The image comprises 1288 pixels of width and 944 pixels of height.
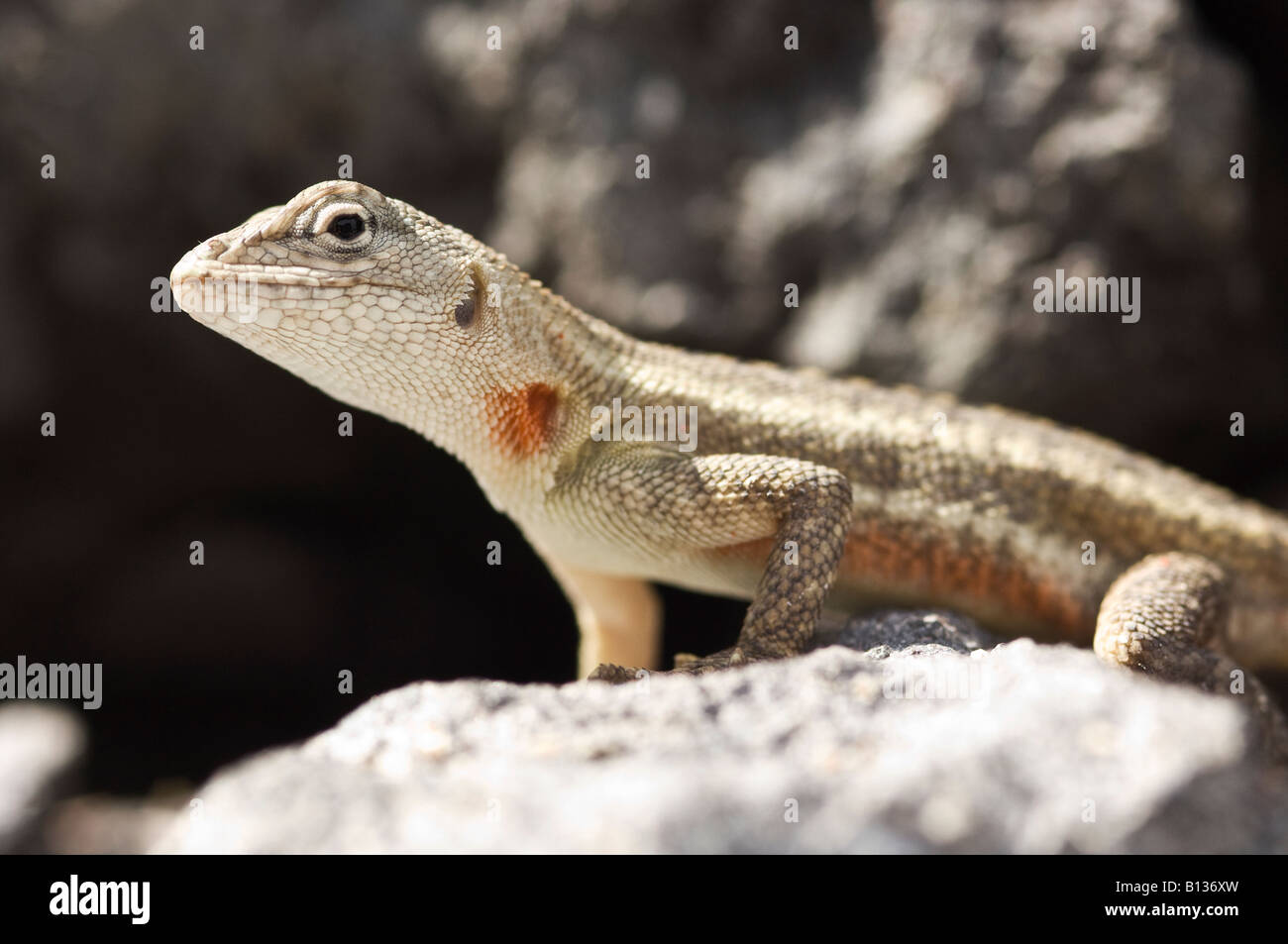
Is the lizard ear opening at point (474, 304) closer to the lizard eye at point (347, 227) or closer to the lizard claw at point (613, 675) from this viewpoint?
the lizard eye at point (347, 227)

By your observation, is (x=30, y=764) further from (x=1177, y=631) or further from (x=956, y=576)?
(x=1177, y=631)

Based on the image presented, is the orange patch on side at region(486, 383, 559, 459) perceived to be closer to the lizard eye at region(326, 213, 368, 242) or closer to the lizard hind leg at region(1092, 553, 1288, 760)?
the lizard eye at region(326, 213, 368, 242)

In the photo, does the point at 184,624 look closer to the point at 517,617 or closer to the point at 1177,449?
the point at 517,617

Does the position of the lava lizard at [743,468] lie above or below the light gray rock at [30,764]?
above

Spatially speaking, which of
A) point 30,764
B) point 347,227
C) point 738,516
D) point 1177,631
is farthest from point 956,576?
point 30,764

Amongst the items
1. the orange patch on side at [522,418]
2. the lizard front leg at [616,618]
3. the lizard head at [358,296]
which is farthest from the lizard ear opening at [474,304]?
the lizard front leg at [616,618]

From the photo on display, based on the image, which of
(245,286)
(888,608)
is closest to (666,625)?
(888,608)
